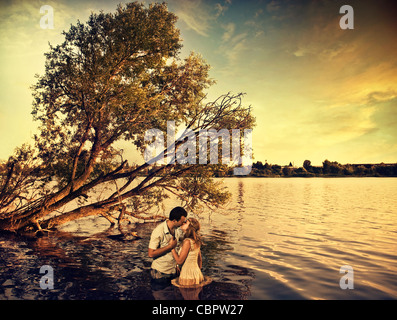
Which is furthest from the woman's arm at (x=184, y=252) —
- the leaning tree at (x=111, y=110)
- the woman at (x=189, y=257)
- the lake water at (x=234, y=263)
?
the leaning tree at (x=111, y=110)

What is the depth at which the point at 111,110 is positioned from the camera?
16891 millimetres

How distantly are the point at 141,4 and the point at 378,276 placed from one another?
21.8 meters

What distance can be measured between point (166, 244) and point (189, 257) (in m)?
0.97

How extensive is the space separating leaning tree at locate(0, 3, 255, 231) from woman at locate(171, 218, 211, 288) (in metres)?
9.50

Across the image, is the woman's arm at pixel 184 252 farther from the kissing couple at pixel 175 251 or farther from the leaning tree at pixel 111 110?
the leaning tree at pixel 111 110

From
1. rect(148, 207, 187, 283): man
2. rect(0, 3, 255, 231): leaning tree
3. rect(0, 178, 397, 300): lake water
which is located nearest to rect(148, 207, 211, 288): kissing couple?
rect(148, 207, 187, 283): man

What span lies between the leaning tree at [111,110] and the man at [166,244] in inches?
366

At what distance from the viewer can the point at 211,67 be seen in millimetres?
21141

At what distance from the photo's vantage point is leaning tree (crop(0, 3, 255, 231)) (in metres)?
17.1

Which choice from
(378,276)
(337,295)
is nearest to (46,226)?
(337,295)

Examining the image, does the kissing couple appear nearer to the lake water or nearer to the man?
the man
